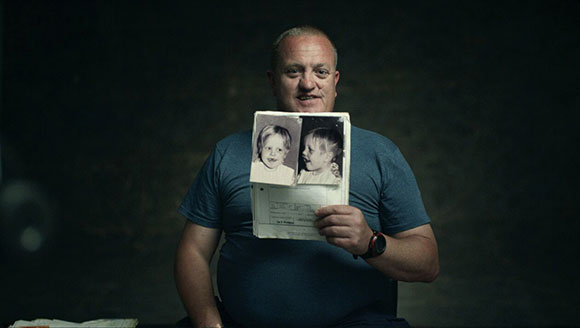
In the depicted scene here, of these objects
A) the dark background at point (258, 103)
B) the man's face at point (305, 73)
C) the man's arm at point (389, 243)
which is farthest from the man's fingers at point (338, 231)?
the dark background at point (258, 103)

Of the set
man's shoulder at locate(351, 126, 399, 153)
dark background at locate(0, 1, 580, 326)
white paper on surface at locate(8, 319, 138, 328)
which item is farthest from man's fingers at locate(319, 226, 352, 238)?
dark background at locate(0, 1, 580, 326)

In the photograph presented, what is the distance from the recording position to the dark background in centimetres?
574

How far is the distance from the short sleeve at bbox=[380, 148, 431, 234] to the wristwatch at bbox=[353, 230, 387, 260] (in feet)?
0.68

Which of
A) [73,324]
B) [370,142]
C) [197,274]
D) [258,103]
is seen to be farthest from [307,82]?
[258,103]

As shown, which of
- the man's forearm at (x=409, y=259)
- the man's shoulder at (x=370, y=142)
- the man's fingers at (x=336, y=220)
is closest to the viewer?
the man's fingers at (x=336, y=220)

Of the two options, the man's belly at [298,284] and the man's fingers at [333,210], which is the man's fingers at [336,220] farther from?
the man's belly at [298,284]

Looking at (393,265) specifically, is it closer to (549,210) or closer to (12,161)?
(549,210)

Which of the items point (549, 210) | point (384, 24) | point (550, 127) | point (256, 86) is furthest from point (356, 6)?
point (549, 210)

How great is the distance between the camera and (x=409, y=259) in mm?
1489

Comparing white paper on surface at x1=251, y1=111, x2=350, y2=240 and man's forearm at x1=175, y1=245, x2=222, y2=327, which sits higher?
white paper on surface at x1=251, y1=111, x2=350, y2=240

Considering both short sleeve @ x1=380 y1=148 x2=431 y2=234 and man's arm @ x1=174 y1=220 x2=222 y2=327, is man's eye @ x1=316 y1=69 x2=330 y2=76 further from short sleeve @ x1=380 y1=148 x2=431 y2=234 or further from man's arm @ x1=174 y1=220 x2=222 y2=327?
man's arm @ x1=174 y1=220 x2=222 y2=327

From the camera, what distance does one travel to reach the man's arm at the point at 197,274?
162 centimetres

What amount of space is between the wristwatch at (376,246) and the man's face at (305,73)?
48 cm

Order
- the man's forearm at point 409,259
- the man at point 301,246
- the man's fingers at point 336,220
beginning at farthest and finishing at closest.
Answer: the man at point 301,246
the man's forearm at point 409,259
the man's fingers at point 336,220
